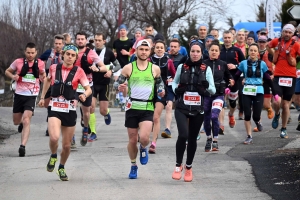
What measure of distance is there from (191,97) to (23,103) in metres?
4.17

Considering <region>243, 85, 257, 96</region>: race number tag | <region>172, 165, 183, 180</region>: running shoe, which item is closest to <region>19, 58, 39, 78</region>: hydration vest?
<region>243, 85, 257, 96</region>: race number tag

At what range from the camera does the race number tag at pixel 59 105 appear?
11.0m

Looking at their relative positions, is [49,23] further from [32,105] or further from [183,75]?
[183,75]

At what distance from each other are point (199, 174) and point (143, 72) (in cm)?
165

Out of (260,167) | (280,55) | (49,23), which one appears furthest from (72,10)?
(260,167)

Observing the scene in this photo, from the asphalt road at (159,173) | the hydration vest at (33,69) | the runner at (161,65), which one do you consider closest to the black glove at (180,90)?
the asphalt road at (159,173)

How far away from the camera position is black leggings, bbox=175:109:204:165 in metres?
11.0

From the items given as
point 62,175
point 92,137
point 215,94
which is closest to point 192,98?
point 62,175

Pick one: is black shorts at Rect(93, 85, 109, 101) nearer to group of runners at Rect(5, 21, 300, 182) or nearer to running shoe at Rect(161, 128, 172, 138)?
group of runners at Rect(5, 21, 300, 182)

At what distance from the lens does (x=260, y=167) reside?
11.8 meters

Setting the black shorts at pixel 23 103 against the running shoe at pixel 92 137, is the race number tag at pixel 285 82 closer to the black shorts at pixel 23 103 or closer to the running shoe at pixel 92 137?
the running shoe at pixel 92 137

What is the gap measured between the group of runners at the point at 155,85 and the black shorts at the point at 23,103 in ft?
0.06

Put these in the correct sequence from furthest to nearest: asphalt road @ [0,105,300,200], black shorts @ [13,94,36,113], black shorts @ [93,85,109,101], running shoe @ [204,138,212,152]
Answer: black shorts @ [93,85,109,101] < black shorts @ [13,94,36,113] < running shoe @ [204,138,212,152] < asphalt road @ [0,105,300,200]

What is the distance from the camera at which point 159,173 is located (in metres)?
11.5
